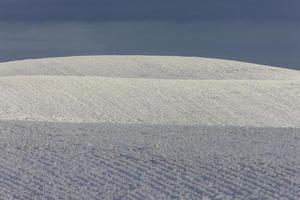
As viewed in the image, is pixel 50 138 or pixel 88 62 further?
pixel 88 62

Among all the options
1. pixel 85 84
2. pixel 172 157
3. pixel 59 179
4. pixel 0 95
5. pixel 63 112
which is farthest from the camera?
pixel 85 84

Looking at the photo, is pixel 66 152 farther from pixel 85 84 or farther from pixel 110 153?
pixel 85 84

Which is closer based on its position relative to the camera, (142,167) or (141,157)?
(142,167)

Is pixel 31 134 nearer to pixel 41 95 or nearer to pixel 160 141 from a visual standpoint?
pixel 160 141

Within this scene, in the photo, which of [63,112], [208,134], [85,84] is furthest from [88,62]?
[208,134]

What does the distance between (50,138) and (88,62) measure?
35775mm

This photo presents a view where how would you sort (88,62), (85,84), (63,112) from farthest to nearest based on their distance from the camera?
(88,62) < (85,84) < (63,112)

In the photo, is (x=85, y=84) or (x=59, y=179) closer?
(x=59, y=179)

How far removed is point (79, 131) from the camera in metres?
17.2

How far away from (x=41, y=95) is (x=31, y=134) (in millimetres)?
18292

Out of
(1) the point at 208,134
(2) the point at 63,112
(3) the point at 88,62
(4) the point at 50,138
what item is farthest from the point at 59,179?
(3) the point at 88,62

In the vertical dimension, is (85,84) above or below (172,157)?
below

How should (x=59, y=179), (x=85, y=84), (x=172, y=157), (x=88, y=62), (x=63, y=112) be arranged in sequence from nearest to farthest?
(x=59, y=179) → (x=172, y=157) → (x=63, y=112) → (x=85, y=84) → (x=88, y=62)

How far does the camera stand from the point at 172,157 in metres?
13.7
